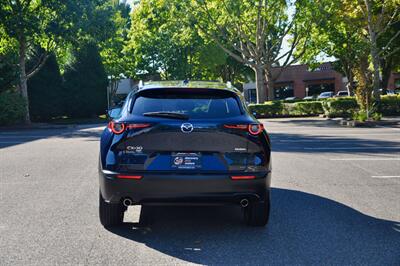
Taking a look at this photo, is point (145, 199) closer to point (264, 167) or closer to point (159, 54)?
point (264, 167)

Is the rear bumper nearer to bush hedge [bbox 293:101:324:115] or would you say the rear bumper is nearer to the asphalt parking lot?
the asphalt parking lot

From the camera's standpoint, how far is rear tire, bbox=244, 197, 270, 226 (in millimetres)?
4918

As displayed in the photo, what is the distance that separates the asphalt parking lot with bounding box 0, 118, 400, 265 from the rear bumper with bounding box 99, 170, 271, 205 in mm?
449

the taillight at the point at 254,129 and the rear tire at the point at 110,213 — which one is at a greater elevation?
the taillight at the point at 254,129

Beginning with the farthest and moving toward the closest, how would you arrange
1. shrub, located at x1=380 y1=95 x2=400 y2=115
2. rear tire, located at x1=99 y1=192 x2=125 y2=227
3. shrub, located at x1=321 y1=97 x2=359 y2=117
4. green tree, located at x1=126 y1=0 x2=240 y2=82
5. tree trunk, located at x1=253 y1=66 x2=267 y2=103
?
green tree, located at x1=126 y1=0 x2=240 y2=82 < tree trunk, located at x1=253 y1=66 x2=267 y2=103 < shrub, located at x1=321 y1=97 x2=359 y2=117 < shrub, located at x1=380 y1=95 x2=400 y2=115 < rear tire, located at x1=99 y1=192 x2=125 y2=227

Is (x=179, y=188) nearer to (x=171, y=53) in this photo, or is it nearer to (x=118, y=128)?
(x=118, y=128)

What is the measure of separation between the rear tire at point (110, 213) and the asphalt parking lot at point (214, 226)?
4.0 inches

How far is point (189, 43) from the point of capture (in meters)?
44.4

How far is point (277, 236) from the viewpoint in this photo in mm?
4715

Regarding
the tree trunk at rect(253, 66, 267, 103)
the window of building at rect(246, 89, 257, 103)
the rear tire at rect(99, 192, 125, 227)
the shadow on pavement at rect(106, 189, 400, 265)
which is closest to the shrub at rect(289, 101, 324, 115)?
the tree trunk at rect(253, 66, 267, 103)

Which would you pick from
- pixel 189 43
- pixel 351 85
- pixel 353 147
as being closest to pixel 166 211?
pixel 353 147

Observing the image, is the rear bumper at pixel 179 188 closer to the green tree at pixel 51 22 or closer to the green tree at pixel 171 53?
the green tree at pixel 51 22

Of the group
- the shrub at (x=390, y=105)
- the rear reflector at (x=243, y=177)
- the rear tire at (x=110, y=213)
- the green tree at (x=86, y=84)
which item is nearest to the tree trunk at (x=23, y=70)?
the green tree at (x=86, y=84)

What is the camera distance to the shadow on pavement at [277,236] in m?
4.06
